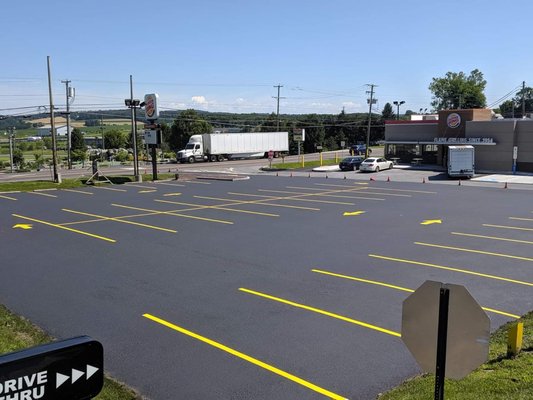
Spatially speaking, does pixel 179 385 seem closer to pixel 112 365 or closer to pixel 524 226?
pixel 112 365

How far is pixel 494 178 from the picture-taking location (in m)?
42.5

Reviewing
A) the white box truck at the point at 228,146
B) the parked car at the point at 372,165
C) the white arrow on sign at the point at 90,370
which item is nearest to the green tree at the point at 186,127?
the white box truck at the point at 228,146

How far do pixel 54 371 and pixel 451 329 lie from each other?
291 cm

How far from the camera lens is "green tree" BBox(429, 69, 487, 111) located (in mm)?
130750

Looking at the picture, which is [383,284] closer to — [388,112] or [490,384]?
[490,384]

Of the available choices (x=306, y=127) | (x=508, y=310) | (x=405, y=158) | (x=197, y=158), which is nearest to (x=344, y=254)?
(x=508, y=310)

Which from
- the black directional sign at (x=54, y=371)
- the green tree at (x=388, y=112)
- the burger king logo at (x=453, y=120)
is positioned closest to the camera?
the black directional sign at (x=54, y=371)

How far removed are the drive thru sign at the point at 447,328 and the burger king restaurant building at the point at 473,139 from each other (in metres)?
45.0

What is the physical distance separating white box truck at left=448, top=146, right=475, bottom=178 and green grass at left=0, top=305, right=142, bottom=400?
38686 millimetres

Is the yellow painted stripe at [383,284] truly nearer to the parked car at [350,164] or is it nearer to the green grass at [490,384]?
the green grass at [490,384]

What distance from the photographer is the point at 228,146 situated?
7356 centimetres

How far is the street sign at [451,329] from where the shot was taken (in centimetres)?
399

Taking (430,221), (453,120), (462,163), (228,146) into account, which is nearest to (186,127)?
(228,146)

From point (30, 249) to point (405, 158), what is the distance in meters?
48.4
